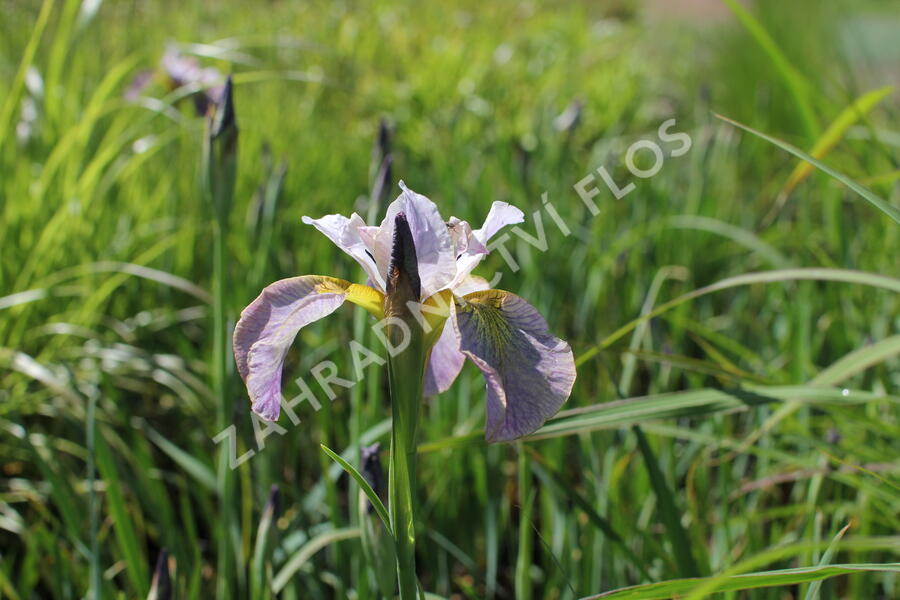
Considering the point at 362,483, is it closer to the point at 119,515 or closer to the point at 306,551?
the point at 306,551

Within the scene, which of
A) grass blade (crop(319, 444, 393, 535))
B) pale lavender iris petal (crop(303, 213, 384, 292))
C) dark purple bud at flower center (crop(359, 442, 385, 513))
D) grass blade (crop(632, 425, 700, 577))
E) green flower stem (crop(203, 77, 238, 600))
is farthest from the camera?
green flower stem (crop(203, 77, 238, 600))

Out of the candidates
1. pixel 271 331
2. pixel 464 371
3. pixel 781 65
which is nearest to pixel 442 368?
pixel 271 331

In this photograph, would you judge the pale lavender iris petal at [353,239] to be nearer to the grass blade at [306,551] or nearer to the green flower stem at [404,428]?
the green flower stem at [404,428]

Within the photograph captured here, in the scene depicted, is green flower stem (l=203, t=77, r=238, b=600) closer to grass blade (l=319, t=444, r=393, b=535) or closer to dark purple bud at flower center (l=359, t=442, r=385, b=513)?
dark purple bud at flower center (l=359, t=442, r=385, b=513)

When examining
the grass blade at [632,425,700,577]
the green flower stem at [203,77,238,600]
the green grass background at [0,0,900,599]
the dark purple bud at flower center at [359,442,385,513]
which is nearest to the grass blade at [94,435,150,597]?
the green grass background at [0,0,900,599]

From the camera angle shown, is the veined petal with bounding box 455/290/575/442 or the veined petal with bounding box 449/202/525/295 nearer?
the veined petal with bounding box 455/290/575/442

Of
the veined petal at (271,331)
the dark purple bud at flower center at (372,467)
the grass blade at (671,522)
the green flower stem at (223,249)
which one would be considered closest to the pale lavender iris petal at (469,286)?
the veined petal at (271,331)
